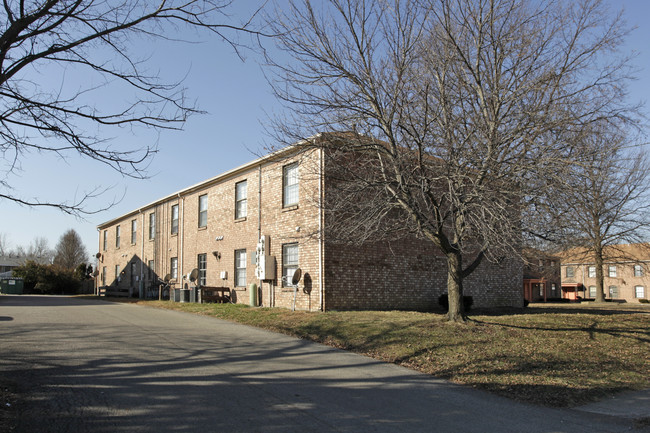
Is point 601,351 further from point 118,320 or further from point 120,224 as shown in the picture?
point 120,224

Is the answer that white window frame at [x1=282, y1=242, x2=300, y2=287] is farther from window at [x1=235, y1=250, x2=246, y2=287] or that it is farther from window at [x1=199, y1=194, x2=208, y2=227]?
window at [x1=199, y1=194, x2=208, y2=227]

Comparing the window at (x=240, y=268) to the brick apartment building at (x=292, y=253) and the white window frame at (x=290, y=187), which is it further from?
the white window frame at (x=290, y=187)

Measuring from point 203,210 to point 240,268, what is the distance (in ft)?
15.3

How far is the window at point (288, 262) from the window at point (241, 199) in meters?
3.42

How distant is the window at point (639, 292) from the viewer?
174 feet

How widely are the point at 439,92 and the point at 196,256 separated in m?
15.7

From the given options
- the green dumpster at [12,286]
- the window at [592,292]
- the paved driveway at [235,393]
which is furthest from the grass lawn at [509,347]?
the window at [592,292]

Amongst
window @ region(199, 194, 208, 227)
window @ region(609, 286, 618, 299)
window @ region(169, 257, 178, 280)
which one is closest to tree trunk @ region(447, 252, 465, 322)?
window @ region(199, 194, 208, 227)

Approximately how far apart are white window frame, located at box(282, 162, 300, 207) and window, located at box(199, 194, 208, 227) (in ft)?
22.3

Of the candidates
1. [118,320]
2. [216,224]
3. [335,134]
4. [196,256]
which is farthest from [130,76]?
[196,256]

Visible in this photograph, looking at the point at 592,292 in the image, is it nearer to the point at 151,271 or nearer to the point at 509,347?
the point at 151,271

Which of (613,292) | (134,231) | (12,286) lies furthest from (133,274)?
(613,292)

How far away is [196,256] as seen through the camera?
2348 cm

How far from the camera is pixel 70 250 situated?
7838 cm
